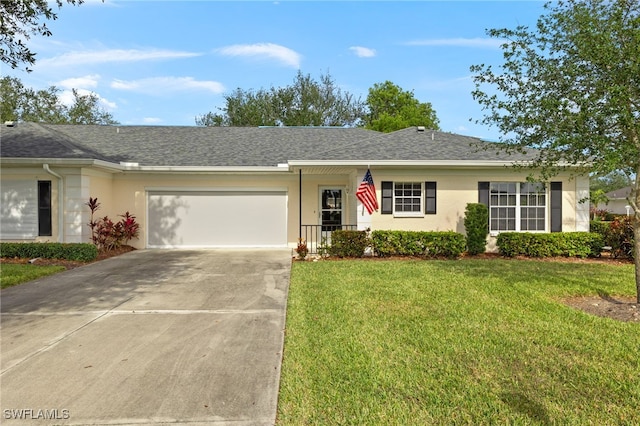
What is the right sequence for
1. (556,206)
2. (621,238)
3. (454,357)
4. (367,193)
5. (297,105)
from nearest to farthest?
(454,357)
(621,238)
(367,193)
(556,206)
(297,105)

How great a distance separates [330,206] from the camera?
14.1 metres

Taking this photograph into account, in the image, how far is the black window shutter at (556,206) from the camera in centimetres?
1221

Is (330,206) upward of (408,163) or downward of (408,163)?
downward

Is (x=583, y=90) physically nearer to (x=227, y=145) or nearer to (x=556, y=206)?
(x=556, y=206)

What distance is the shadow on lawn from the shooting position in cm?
297

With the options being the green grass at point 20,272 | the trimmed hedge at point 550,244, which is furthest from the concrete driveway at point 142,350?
the trimmed hedge at point 550,244

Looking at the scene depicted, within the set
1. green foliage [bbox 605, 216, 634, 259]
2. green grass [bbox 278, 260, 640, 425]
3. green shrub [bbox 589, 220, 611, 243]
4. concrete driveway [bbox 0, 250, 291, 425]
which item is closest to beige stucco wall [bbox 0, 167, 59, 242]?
concrete driveway [bbox 0, 250, 291, 425]

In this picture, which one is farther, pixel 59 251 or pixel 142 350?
pixel 59 251

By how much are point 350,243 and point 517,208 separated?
211 inches

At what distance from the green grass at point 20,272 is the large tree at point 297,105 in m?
26.4

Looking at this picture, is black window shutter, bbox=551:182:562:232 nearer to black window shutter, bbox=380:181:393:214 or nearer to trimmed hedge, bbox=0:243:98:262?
black window shutter, bbox=380:181:393:214

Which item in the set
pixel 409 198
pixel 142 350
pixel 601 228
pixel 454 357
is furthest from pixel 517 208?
pixel 142 350

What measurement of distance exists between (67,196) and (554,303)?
496 inches

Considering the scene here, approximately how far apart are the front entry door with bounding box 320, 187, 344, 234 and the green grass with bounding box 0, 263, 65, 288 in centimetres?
778
